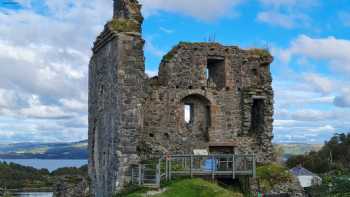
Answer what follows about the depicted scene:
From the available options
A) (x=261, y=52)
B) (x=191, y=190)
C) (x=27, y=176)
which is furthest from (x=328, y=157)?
(x=191, y=190)

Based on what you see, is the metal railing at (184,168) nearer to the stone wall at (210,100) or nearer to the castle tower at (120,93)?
the castle tower at (120,93)

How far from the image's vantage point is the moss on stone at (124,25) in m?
25.2

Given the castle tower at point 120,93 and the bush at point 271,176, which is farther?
the bush at point 271,176

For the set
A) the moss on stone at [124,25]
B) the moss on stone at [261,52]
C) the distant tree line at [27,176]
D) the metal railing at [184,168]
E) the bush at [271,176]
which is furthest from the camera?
the distant tree line at [27,176]

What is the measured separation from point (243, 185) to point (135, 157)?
4929 millimetres

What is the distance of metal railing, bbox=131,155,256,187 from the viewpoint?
23.2m

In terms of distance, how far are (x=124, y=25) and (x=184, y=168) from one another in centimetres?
689

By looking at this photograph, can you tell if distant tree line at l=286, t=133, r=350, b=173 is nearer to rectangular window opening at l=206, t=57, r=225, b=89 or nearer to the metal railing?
rectangular window opening at l=206, t=57, r=225, b=89

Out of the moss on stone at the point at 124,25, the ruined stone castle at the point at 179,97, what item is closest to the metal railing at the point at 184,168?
the ruined stone castle at the point at 179,97

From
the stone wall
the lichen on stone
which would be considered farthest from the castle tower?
the lichen on stone

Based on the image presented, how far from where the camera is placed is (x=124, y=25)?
1000 inches

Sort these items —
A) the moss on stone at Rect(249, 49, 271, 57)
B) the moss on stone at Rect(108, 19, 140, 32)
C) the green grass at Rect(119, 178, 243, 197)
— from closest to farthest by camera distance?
the green grass at Rect(119, 178, 243, 197) → the moss on stone at Rect(108, 19, 140, 32) → the moss on stone at Rect(249, 49, 271, 57)

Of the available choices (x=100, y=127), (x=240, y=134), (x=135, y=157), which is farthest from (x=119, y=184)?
(x=240, y=134)

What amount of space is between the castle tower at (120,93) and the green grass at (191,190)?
2575 mm
